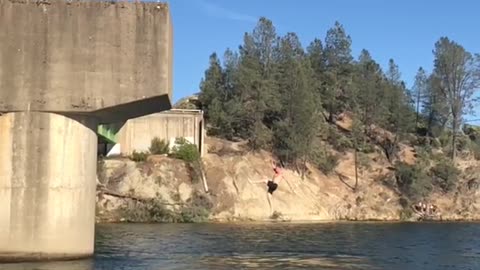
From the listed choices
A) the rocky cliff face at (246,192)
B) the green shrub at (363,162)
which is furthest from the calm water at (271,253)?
the green shrub at (363,162)

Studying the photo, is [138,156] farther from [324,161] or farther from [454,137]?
[454,137]

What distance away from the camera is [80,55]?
102 feet

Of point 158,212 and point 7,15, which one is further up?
point 7,15

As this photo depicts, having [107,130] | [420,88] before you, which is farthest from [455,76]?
[107,130]

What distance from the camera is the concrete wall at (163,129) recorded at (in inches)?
3708

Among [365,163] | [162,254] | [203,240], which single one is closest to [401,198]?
[365,163]

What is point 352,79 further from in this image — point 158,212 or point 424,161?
point 158,212

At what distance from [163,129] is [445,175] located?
148 ft

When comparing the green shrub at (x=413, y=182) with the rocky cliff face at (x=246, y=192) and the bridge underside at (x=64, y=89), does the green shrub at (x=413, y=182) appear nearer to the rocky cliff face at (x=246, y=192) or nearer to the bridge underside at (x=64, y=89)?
the rocky cliff face at (x=246, y=192)

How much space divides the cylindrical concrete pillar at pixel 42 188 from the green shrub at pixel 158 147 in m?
62.4

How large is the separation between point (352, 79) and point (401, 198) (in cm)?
2429

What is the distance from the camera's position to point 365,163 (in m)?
110

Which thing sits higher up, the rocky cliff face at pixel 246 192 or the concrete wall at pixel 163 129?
the concrete wall at pixel 163 129

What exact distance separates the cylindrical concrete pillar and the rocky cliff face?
50273mm
